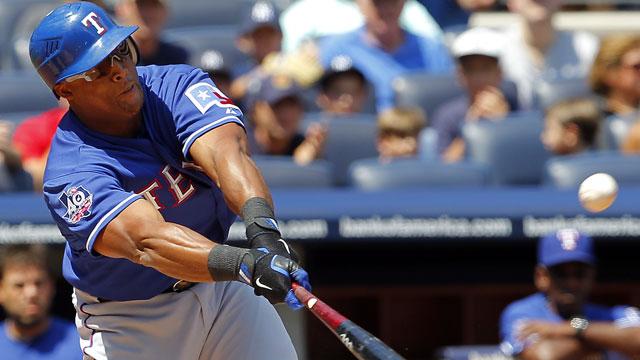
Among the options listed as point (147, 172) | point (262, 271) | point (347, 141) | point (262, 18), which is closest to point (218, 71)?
point (262, 18)

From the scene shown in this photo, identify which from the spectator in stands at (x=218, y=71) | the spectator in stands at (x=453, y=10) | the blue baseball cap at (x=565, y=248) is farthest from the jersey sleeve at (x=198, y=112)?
the spectator in stands at (x=453, y=10)

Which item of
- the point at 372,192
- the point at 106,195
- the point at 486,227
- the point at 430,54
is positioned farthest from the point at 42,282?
the point at 430,54

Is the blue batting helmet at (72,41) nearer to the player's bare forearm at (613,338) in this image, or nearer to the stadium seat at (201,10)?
the player's bare forearm at (613,338)

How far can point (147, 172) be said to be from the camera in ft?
11.4

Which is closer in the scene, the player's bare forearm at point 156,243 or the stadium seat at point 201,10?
the player's bare forearm at point 156,243

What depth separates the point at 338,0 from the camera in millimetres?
8133

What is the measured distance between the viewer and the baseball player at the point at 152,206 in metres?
3.15

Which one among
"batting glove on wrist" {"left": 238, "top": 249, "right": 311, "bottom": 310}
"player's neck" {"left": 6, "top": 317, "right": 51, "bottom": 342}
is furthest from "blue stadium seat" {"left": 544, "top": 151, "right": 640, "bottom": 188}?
"batting glove on wrist" {"left": 238, "top": 249, "right": 311, "bottom": 310}

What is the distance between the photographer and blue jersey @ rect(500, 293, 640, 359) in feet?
18.2

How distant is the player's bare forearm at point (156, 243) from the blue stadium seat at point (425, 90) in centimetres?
401

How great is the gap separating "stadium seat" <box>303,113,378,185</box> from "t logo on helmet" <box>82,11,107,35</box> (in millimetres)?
3199

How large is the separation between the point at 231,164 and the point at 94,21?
21.9 inches

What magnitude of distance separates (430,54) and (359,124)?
1.30 meters

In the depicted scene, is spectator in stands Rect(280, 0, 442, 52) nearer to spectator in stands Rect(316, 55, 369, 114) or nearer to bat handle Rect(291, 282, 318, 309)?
spectator in stands Rect(316, 55, 369, 114)
